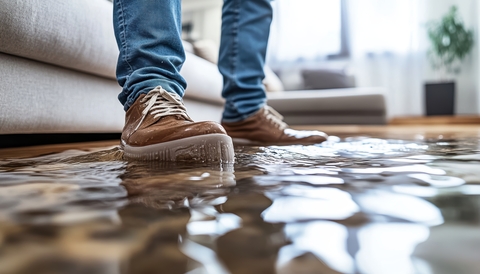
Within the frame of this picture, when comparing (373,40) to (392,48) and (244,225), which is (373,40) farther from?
(244,225)

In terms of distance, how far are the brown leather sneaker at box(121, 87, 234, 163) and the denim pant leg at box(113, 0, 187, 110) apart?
4cm

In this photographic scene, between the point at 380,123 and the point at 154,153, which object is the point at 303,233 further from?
the point at 380,123

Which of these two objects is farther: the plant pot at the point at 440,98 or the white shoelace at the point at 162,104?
the plant pot at the point at 440,98

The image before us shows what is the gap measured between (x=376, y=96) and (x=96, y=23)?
7.67 ft

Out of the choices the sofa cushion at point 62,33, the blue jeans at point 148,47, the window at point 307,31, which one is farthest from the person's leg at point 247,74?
the window at point 307,31

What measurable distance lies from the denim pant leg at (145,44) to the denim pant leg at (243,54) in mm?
329

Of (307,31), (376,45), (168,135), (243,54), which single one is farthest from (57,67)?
(376,45)

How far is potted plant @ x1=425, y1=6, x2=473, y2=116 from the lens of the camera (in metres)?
4.02

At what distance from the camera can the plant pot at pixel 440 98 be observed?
4000 millimetres

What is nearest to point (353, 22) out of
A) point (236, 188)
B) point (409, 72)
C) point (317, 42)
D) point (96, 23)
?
point (317, 42)

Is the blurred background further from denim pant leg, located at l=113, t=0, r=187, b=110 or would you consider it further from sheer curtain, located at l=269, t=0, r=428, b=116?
denim pant leg, located at l=113, t=0, r=187, b=110

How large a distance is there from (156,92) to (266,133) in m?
0.43

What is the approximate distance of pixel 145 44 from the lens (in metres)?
0.70

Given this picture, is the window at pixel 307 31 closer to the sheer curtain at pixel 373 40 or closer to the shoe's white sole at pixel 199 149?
the sheer curtain at pixel 373 40
